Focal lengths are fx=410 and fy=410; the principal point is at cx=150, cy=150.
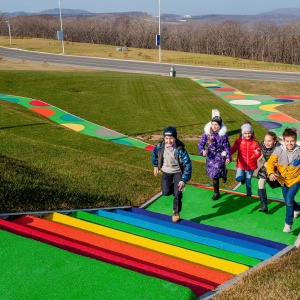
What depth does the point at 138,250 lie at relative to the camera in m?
5.09

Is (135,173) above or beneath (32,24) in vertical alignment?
beneath

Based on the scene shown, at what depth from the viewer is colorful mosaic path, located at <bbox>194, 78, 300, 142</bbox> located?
76.3 ft

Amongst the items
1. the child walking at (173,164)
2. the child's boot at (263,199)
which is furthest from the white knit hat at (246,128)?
the child walking at (173,164)

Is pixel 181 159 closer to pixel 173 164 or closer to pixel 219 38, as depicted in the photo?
pixel 173 164

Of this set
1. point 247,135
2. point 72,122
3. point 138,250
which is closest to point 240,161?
point 247,135

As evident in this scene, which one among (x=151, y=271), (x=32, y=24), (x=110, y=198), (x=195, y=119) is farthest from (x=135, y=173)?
(x=32, y=24)

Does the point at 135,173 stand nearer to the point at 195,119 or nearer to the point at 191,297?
the point at 191,297

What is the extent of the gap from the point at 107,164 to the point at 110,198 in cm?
246

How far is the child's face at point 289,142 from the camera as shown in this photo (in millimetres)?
6613

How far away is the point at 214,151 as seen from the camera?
8328mm

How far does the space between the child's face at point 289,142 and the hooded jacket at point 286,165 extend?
0.28ft

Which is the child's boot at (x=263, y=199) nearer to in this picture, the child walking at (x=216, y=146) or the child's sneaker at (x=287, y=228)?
the child walking at (x=216, y=146)

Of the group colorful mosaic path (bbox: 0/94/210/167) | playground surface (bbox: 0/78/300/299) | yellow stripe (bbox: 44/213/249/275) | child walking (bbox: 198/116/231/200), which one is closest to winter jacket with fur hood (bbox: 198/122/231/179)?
child walking (bbox: 198/116/231/200)

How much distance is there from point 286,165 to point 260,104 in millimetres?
22883
